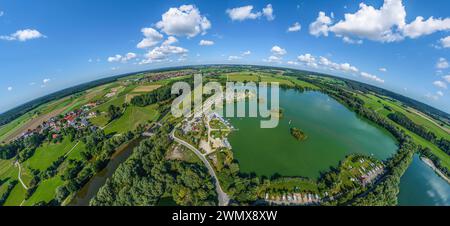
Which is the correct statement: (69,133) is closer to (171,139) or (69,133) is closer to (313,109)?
(171,139)

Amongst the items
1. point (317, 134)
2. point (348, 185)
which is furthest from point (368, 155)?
point (348, 185)

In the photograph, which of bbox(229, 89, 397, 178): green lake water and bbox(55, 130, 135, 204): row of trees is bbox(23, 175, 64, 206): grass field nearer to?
bbox(55, 130, 135, 204): row of trees

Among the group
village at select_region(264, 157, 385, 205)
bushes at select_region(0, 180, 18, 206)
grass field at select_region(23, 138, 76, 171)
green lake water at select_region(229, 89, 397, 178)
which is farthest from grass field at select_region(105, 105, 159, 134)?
village at select_region(264, 157, 385, 205)

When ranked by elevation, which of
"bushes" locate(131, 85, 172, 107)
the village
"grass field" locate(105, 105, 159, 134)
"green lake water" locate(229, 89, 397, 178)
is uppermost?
"bushes" locate(131, 85, 172, 107)

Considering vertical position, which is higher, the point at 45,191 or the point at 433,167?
the point at 433,167

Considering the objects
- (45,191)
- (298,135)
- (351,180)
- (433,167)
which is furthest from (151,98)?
(433,167)

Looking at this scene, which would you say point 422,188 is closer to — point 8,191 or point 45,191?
point 45,191
